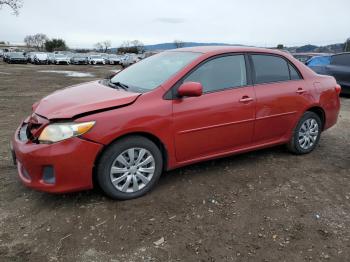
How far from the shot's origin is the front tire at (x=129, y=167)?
3771mm

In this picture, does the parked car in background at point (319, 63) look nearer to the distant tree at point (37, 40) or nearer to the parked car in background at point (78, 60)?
the parked car in background at point (78, 60)

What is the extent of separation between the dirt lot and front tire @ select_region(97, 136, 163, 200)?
0.13 m

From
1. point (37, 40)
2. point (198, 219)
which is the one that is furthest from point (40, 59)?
point (37, 40)

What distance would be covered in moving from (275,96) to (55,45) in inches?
4033

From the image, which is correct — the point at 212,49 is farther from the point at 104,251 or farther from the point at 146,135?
the point at 104,251

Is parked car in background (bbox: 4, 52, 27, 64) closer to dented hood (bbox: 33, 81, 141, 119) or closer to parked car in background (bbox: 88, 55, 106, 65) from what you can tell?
parked car in background (bbox: 88, 55, 106, 65)

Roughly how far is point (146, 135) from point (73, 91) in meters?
1.12

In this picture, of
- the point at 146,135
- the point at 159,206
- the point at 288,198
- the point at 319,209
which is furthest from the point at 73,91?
the point at 319,209

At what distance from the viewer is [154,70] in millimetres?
4691

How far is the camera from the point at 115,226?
3480mm

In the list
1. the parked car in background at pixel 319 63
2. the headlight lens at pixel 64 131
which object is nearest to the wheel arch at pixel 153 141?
the headlight lens at pixel 64 131

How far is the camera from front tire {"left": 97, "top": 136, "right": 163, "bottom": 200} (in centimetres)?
377

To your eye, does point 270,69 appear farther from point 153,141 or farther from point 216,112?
point 153,141

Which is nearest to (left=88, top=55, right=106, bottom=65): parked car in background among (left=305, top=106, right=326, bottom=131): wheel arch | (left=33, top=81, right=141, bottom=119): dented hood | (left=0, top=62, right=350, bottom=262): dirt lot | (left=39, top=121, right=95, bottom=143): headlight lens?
(left=0, top=62, right=350, bottom=262): dirt lot
